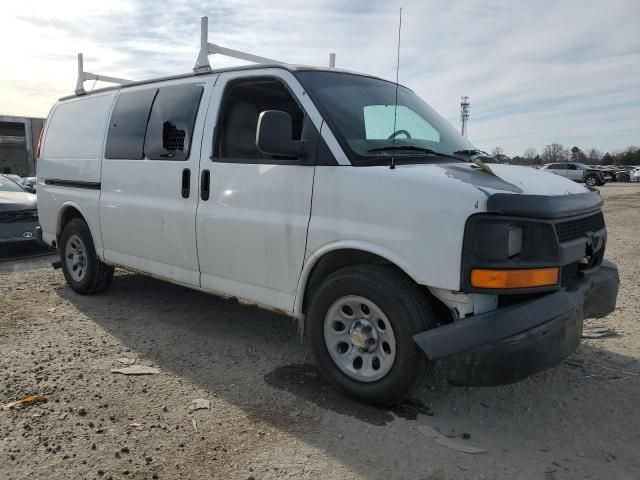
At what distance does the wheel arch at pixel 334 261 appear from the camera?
306 centimetres

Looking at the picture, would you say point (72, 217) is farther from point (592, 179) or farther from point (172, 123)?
point (592, 179)

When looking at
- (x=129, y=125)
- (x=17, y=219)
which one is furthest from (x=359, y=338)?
(x=17, y=219)

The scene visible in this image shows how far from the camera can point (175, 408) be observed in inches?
131

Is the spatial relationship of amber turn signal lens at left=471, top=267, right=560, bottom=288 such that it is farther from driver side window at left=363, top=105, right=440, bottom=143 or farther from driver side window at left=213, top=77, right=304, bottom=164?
driver side window at left=213, top=77, right=304, bottom=164

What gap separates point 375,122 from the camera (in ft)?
11.9

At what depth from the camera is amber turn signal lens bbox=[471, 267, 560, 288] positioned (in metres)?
2.78

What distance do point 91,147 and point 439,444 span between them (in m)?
4.48

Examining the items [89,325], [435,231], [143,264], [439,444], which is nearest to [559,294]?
[435,231]

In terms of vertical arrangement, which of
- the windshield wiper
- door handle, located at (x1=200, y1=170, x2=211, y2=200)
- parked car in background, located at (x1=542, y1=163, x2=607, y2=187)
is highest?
parked car in background, located at (x1=542, y1=163, x2=607, y2=187)

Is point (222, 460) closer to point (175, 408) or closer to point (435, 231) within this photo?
point (175, 408)

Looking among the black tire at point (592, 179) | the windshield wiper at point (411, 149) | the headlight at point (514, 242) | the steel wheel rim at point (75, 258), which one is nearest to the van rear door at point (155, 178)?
the steel wheel rim at point (75, 258)

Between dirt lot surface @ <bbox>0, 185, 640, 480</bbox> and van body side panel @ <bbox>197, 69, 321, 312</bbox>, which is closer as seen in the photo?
dirt lot surface @ <bbox>0, 185, 640, 480</bbox>

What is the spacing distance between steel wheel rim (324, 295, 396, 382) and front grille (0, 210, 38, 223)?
680cm

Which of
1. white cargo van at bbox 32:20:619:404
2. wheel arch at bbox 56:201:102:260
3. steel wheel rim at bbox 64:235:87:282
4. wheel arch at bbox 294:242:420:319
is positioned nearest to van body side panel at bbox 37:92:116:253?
wheel arch at bbox 56:201:102:260
